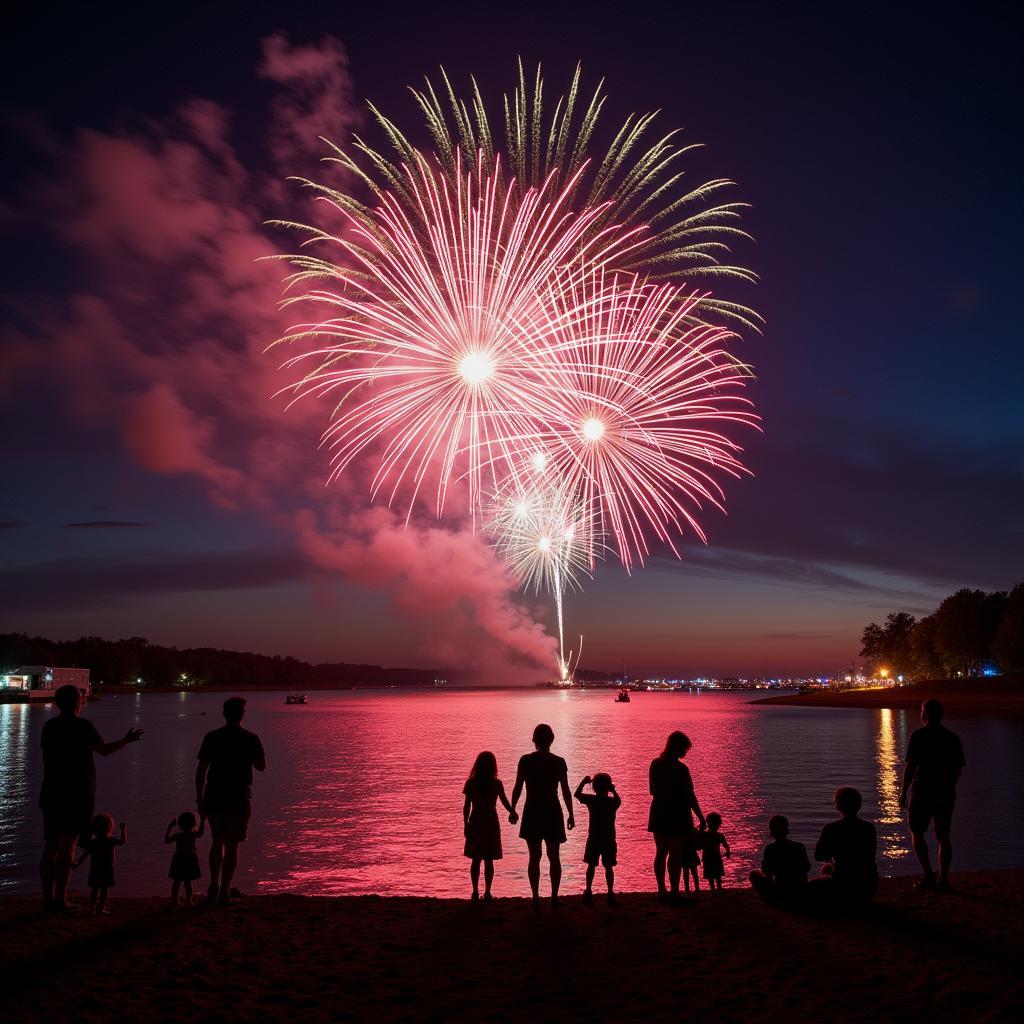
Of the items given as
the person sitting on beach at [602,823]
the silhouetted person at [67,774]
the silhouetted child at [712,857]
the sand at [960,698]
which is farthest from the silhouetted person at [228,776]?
the sand at [960,698]

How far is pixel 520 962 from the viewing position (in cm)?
837

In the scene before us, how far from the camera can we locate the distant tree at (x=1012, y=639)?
11614 centimetres

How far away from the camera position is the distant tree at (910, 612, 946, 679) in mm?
162875

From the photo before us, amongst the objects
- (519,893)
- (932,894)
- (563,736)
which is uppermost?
(932,894)

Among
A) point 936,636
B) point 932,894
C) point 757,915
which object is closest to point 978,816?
point 932,894

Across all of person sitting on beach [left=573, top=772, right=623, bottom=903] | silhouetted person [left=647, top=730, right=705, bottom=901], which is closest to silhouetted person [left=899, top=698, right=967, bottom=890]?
silhouetted person [left=647, top=730, right=705, bottom=901]

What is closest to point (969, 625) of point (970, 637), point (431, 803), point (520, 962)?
point (970, 637)

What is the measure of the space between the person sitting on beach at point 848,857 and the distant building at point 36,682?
16066cm

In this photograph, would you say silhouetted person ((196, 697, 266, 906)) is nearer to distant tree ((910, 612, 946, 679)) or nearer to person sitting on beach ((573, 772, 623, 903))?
person sitting on beach ((573, 772, 623, 903))

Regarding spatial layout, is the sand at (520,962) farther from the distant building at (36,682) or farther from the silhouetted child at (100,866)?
the distant building at (36,682)

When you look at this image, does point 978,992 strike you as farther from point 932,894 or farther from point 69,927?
point 69,927

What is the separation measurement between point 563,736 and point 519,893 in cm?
5688

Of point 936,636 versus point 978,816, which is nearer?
point 978,816

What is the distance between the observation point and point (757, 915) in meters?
10.0
